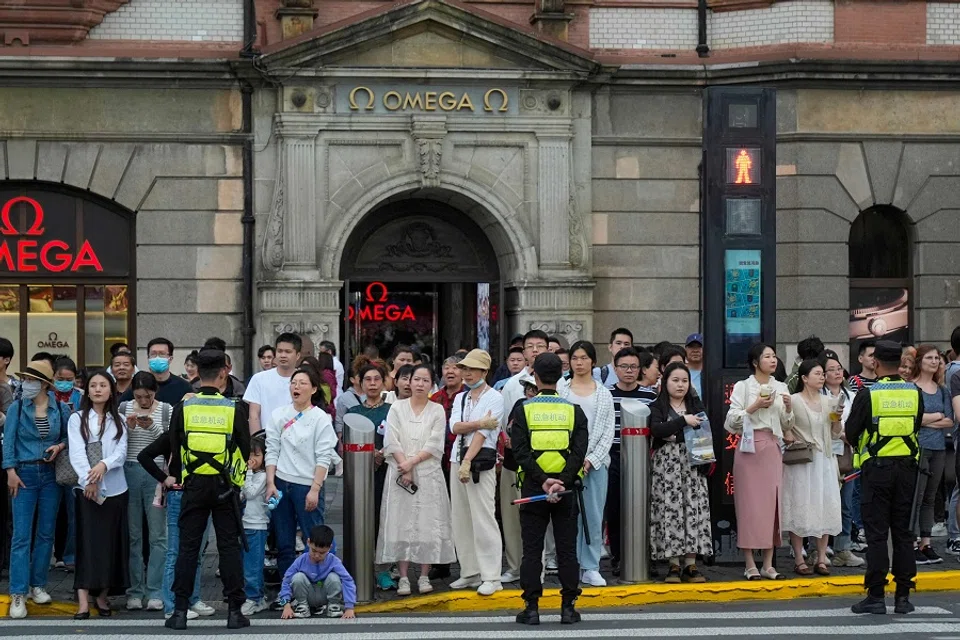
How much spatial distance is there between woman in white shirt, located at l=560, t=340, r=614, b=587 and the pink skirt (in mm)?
1169

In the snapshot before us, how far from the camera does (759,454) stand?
43.2ft

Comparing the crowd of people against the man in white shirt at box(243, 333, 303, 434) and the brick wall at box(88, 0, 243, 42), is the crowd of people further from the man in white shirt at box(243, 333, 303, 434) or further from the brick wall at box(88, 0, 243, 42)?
the brick wall at box(88, 0, 243, 42)

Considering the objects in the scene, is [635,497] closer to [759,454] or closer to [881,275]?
[759,454]

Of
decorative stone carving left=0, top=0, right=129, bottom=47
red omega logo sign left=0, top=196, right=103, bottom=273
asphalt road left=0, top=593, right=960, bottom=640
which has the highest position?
decorative stone carving left=0, top=0, right=129, bottom=47

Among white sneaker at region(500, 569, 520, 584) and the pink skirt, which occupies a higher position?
the pink skirt

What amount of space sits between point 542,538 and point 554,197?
10623 mm

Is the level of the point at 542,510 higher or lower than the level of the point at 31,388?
lower

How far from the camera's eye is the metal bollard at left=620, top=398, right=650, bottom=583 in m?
12.9

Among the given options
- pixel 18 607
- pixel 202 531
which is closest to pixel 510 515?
pixel 202 531

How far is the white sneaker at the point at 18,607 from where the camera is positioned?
12047mm

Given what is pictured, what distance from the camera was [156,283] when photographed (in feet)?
69.5

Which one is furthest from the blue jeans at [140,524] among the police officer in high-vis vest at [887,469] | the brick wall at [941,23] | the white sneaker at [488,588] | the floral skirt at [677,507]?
the brick wall at [941,23]

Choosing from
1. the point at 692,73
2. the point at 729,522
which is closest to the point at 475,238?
the point at 692,73

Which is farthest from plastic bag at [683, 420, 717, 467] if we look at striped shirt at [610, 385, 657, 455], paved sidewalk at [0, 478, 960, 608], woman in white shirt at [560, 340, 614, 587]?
paved sidewalk at [0, 478, 960, 608]
